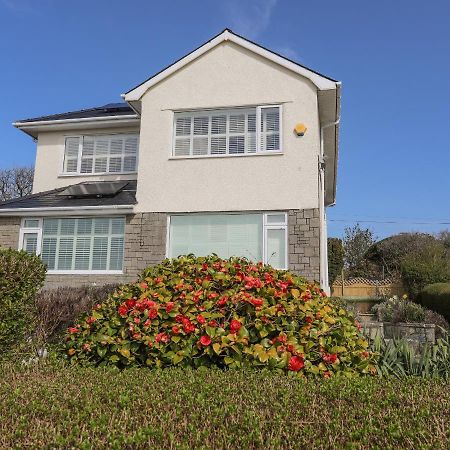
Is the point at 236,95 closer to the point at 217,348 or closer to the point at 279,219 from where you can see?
the point at 279,219

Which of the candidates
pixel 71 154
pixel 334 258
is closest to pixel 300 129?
pixel 71 154

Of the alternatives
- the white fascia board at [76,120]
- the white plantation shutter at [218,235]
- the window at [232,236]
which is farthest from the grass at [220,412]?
the white fascia board at [76,120]

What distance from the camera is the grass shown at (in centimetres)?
271

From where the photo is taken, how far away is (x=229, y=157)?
1254cm

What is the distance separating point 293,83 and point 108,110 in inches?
273

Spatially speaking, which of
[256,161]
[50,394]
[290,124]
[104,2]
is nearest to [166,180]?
[256,161]

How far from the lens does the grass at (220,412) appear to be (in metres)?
2.71

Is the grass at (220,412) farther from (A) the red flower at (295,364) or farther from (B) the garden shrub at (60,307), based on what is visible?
(B) the garden shrub at (60,307)

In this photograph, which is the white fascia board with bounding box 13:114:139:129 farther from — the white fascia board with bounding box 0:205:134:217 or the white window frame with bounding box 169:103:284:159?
the white fascia board with bounding box 0:205:134:217

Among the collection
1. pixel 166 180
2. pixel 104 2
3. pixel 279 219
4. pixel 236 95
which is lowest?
pixel 279 219

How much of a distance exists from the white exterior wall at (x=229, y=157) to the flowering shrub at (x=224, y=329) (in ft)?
21.9

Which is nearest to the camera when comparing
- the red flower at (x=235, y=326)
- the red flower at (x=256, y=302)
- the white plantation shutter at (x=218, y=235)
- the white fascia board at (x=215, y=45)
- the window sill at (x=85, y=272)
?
the red flower at (x=235, y=326)

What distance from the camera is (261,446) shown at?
265cm

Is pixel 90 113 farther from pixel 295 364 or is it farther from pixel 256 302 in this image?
pixel 295 364
